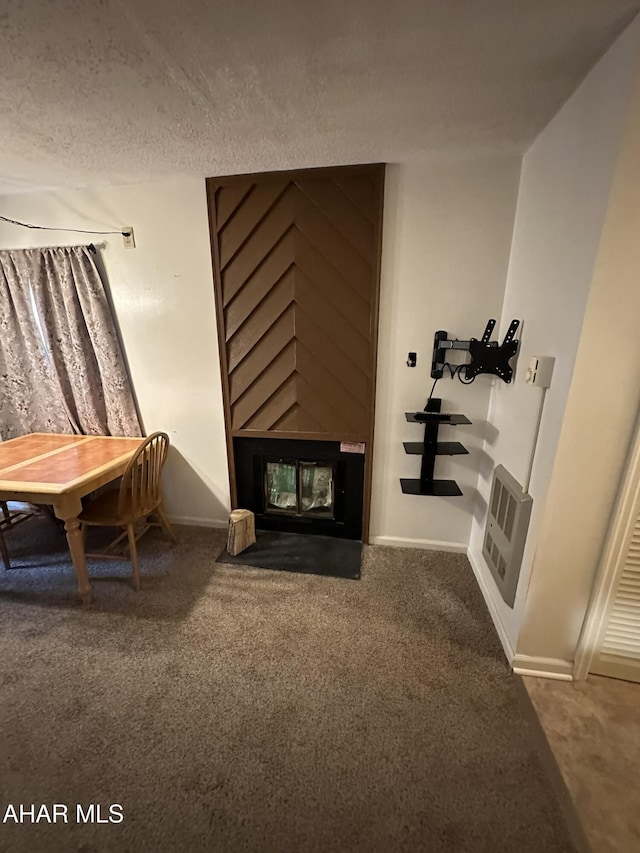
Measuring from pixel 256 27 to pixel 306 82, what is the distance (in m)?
0.28

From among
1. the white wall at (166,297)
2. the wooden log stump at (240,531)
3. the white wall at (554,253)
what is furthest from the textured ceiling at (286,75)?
the wooden log stump at (240,531)

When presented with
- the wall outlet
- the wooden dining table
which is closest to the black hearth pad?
the wooden dining table

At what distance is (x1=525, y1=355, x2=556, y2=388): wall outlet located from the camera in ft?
4.52

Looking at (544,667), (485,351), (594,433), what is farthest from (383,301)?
(544,667)

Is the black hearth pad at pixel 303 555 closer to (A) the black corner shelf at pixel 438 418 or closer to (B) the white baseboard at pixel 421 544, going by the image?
(B) the white baseboard at pixel 421 544

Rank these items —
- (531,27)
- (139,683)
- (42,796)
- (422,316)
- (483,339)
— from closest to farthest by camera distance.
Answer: (531,27) → (42,796) → (139,683) → (483,339) → (422,316)

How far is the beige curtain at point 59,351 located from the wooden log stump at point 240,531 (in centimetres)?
98

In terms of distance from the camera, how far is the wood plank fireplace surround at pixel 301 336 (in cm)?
204

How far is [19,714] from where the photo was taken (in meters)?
1.39

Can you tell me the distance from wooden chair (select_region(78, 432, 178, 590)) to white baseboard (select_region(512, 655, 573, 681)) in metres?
1.97

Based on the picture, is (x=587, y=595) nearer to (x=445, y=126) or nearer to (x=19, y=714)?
(x=445, y=126)

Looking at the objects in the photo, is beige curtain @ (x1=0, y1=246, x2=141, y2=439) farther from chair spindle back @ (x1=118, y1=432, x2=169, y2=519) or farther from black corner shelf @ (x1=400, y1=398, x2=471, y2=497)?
black corner shelf @ (x1=400, y1=398, x2=471, y2=497)

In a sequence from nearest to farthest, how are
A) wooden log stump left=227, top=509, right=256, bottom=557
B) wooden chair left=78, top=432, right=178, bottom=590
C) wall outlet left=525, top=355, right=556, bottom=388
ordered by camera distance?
wall outlet left=525, top=355, right=556, bottom=388
wooden chair left=78, top=432, right=178, bottom=590
wooden log stump left=227, top=509, right=256, bottom=557

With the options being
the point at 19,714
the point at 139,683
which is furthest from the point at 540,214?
the point at 19,714
